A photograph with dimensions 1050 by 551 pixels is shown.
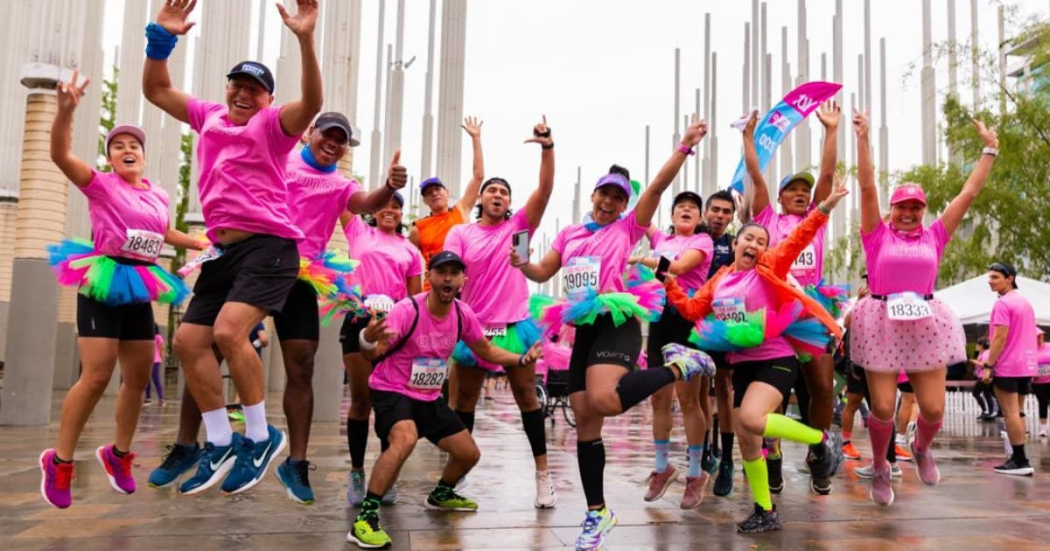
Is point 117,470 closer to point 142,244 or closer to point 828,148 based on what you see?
point 142,244

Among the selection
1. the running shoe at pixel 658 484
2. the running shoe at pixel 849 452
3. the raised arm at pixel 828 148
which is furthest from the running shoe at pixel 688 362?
the running shoe at pixel 849 452

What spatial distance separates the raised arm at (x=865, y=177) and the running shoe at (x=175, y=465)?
441 centimetres

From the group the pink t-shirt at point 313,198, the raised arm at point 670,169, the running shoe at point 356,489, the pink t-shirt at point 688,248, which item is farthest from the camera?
the pink t-shirt at point 688,248

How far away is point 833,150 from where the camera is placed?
613 cm

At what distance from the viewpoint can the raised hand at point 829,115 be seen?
570 cm

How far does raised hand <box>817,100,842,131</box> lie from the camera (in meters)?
5.70

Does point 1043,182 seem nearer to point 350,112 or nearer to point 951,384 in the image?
point 951,384

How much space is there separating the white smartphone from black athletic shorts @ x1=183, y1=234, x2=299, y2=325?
1302mm

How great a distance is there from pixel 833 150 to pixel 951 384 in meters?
13.4

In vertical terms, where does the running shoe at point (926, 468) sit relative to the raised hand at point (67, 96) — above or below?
below

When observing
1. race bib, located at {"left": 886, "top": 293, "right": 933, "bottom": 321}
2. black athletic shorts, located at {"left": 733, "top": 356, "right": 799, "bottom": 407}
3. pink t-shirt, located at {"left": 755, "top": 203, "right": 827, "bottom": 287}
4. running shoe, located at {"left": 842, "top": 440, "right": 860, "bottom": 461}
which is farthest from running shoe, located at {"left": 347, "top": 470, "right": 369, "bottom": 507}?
running shoe, located at {"left": 842, "top": 440, "right": 860, "bottom": 461}

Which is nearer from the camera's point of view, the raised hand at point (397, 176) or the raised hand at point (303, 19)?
the raised hand at point (303, 19)

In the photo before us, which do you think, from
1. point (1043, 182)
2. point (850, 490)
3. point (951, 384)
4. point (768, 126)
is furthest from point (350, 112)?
point (1043, 182)

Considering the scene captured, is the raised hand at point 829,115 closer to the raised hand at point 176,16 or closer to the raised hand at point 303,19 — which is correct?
the raised hand at point 303,19
